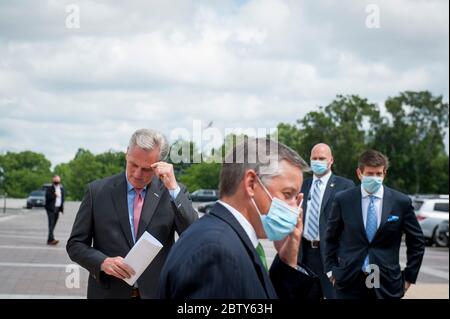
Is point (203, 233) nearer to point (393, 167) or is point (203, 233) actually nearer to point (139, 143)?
point (139, 143)

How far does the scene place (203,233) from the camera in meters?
2.28

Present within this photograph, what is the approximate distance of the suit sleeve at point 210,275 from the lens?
2186mm

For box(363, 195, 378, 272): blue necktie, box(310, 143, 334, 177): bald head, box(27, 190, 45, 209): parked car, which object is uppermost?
box(310, 143, 334, 177): bald head

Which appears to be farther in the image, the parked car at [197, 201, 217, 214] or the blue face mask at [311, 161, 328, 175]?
the blue face mask at [311, 161, 328, 175]

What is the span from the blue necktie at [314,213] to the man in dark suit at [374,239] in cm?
93

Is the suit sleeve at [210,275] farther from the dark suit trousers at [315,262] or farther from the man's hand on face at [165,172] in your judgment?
the dark suit trousers at [315,262]

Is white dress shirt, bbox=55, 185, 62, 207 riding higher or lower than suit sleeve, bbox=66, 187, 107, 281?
lower

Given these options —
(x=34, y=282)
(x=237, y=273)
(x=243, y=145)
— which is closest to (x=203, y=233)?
(x=237, y=273)

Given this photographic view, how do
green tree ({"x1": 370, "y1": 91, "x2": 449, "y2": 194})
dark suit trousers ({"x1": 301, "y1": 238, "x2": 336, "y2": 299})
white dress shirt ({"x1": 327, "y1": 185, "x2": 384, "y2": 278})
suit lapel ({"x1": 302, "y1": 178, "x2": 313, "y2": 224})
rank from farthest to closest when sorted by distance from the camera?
1. green tree ({"x1": 370, "y1": 91, "x2": 449, "y2": 194})
2. suit lapel ({"x1": 302, "y1": 178, "x2": 313, "y2": 224})
3. dark suit trousers ({"x1": 301, "y1": 238, "x2": 336, "y2": 299})
4. white dress shirt ({"x1": 327, "y1": 185, "x2": 384, "y2": 278})

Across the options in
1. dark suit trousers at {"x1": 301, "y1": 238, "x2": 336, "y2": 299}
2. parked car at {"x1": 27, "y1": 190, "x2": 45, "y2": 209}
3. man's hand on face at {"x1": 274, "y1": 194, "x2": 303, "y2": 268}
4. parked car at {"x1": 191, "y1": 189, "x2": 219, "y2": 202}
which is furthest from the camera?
parked car at {"x1": 27, "y1": 190, "x2": 45, "y2": 209}

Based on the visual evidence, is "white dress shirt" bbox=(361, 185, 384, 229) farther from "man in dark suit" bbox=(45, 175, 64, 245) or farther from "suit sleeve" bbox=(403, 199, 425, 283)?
"man in dark suit" bbox=(45, 175, 64, 245)

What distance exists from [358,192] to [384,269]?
2.14 feet

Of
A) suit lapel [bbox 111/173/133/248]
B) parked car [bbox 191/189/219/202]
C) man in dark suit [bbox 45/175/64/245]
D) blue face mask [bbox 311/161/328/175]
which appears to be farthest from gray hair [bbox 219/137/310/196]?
parked car [bbox 191/189/219/202]

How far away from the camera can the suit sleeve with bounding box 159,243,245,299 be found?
2.19 meters
